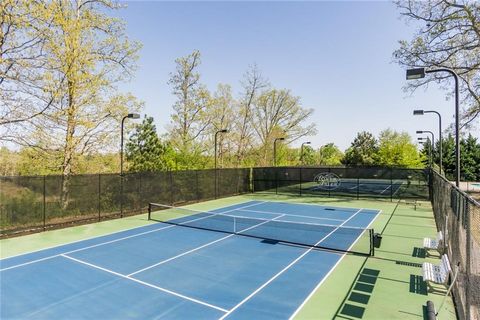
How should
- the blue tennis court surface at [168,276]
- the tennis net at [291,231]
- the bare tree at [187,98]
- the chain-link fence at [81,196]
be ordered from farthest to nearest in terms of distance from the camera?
the bare tree at [187,98] → the chain-link fence at [81,196] → the tennis net at [291,231] → the blue tennis court surface at [168,276]

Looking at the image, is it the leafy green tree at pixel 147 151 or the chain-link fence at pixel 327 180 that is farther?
the leafy green tree at pixel 147 151

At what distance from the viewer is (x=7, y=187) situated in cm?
1202

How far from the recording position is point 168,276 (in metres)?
7.91

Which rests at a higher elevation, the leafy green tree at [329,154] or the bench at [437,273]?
the leafy green tree at [329,154]

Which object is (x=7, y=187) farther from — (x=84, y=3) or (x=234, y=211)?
(x=84, y=3)

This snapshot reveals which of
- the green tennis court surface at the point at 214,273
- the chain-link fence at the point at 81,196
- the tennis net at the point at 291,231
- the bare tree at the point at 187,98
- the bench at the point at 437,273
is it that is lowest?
the green tennis court surface at the point at 214,273

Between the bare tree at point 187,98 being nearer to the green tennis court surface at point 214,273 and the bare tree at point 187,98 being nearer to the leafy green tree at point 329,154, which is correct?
the green tennis court surface at point 214,273

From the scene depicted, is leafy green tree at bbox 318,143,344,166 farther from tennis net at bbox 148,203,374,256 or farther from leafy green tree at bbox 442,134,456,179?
tennis net at bbox 148,203,374,256

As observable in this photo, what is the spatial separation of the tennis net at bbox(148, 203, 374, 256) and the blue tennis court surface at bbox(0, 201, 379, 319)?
0.46ft

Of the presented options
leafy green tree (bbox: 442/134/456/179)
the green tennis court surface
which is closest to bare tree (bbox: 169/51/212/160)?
the green tennis court surface

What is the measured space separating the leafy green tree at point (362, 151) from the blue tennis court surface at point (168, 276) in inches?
2134

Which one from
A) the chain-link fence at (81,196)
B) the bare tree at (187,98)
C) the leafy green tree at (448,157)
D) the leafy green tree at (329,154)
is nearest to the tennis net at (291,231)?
the chain-link fence at (81,196)

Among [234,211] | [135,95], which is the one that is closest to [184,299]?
[234,211]

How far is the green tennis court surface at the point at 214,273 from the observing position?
626 centimetres
